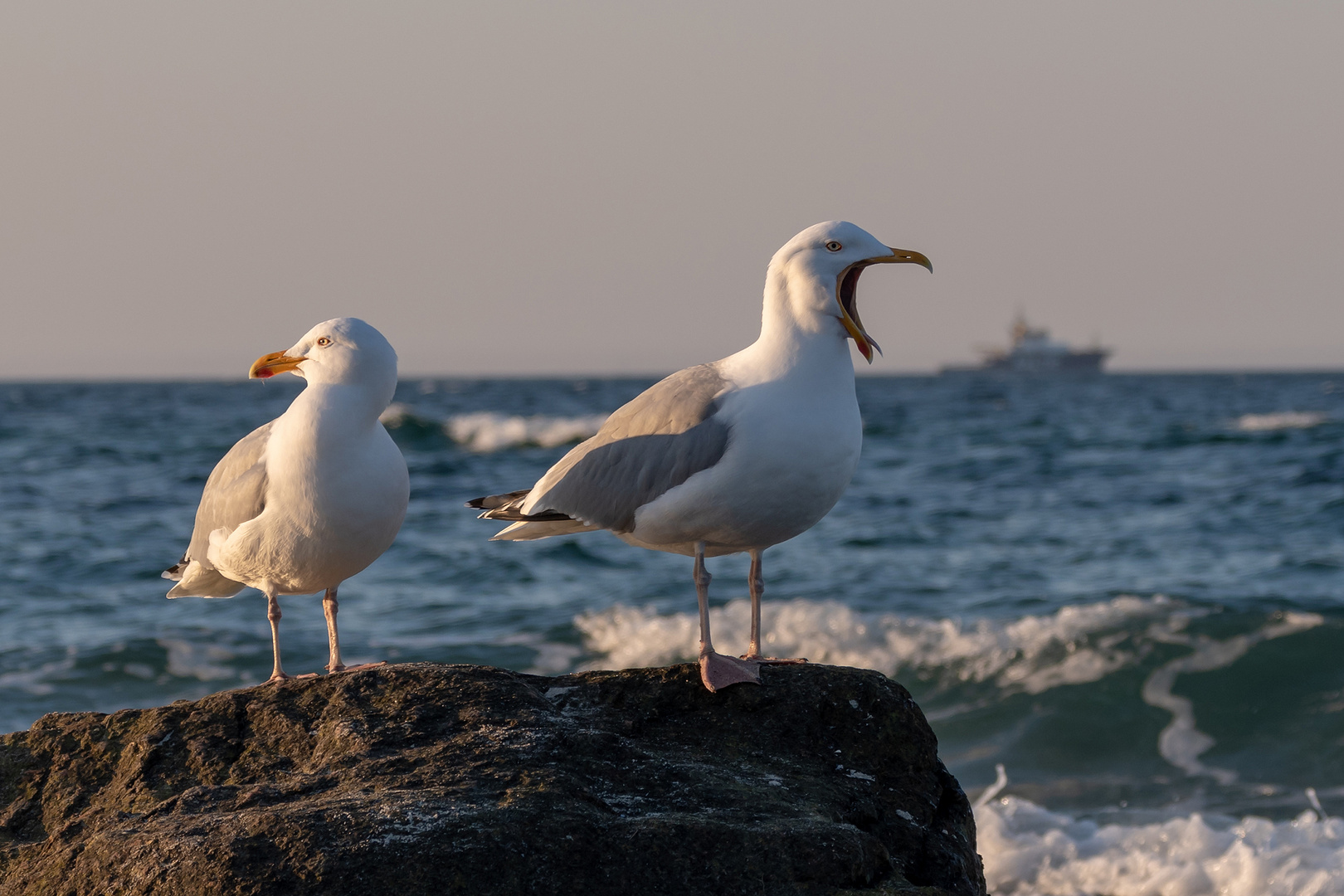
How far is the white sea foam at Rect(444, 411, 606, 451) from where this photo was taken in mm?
32000

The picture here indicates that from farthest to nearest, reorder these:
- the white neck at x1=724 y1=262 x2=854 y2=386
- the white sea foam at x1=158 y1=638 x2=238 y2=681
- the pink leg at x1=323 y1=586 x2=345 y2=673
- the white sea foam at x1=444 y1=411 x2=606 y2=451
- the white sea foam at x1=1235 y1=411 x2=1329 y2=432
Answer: the white sea foam at x1=444 y1=411 x2=606 y2=451
the white sea foam at x1=1235 y1=411 x2=1329 y2=432
the white sea foam at x1=158 y1=638 x2=238 y2=681
the pink leg at x1=323 y1=586 x2=345 y2=673
the white neck at x1=724 y1=262 x2=854 y2=386

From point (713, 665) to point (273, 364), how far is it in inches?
71.6

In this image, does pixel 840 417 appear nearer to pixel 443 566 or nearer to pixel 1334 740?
pixel 1334 740

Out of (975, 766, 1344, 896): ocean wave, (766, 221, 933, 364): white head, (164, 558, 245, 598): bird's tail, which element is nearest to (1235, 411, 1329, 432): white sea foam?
(975, 766, 1344, 896): ocean wave

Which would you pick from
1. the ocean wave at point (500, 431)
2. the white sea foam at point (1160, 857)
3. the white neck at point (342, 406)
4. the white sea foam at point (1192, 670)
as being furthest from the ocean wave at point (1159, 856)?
the ocean wave at point (500, 431)

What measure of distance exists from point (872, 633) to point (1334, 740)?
373cm

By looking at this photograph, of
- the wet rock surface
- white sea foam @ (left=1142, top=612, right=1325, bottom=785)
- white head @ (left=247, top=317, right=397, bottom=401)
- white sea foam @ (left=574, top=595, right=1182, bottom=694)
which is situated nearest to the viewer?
the wet rock surface

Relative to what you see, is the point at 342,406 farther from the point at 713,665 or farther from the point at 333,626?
the point at 713,665

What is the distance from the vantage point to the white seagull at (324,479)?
3.98 metres

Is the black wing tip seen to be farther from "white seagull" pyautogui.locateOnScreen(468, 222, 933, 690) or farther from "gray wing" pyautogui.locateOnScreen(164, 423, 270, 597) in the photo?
"gray wing" pyautogui.locateOnScreen(164, 423, 270, 597)

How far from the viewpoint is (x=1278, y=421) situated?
1320 inches

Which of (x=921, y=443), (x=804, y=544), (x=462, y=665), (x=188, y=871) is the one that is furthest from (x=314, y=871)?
(x=921, y=443)

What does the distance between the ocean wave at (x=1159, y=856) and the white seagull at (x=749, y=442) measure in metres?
3.32

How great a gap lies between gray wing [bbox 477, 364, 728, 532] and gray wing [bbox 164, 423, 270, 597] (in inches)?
35.3
